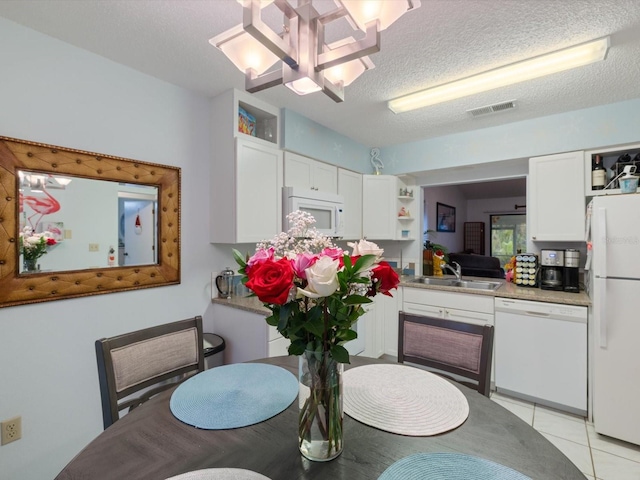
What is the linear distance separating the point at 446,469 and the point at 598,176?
2.84m

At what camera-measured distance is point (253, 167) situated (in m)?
2.39

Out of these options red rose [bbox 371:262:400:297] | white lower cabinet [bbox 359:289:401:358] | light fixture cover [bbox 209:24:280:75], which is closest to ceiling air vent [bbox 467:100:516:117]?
white lower cabinet [bbox 359:289:401:358]

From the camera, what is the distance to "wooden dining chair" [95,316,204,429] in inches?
45.0

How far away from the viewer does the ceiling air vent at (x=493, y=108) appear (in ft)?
8.15

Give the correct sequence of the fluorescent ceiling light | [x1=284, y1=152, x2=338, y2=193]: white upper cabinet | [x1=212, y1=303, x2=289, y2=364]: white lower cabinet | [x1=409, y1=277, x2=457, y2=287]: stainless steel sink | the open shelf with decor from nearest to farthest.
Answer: the fluorescent ceiling light < [x1=212, y1=303, x2=289, y2=364]: white lower cabinet < the open shelf with decor < [x1=284, y1=152, x2=338, y2=193]: white upper cabinet < [x1=409, y1=277, x2=457, y2=287]: stainless steel sink

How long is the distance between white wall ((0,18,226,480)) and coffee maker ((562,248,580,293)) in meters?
3.09

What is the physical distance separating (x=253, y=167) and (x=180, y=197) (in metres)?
0.58

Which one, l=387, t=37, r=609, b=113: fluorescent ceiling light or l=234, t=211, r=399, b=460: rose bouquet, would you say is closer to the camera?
l=234, t=211, r=399, b=460: rose bouquet

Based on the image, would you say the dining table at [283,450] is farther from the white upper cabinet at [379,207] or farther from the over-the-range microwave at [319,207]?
the white upper cabinet at [379,207]

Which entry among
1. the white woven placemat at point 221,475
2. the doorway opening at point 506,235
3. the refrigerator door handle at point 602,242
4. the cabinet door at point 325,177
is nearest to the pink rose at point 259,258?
the white woven placemat at point 221,475

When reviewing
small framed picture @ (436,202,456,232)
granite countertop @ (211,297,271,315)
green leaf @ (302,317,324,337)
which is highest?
small framed picture @ (436,202,456,232)

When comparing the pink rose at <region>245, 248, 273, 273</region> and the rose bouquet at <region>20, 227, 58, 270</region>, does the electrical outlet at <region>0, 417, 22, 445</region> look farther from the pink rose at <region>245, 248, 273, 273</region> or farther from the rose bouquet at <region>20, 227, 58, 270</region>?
the pink rose at <region>245, 248, 273, 273</region>

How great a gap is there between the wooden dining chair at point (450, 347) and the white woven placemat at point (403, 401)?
222 mm

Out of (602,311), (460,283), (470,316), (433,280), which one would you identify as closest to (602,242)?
(602,311)
